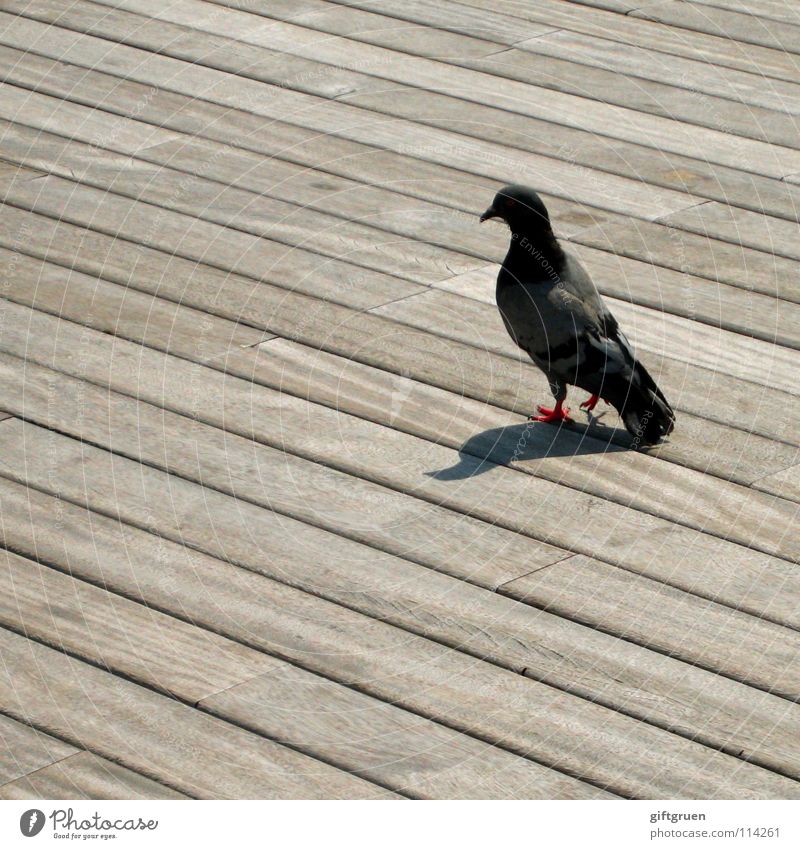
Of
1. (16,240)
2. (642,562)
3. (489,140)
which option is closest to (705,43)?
(489,140)

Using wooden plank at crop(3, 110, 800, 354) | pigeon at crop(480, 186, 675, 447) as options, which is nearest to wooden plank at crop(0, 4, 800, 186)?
wooden plank at crop(3, 110, 800, 354)

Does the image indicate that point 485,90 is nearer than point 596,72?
Yes

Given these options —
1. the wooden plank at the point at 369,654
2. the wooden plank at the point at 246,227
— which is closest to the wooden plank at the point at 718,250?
the wooden plank at the point at 246,227

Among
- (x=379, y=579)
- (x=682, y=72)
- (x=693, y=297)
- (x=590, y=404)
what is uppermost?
(x=682, y=72)

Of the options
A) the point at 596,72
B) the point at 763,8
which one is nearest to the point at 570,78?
the point at 596,72

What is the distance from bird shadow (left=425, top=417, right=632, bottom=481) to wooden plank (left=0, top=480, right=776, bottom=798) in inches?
25.3

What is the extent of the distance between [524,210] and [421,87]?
1.83 m

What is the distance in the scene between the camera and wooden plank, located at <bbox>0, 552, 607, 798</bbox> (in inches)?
112

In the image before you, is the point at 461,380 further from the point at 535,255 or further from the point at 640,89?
the point at 640,89

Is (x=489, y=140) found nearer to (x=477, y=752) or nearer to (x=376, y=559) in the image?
(x=376, y=559)

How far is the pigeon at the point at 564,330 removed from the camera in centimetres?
393

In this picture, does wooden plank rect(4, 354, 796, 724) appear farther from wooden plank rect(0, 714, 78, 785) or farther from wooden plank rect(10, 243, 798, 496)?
wooden plank rect(0, 714, 78, 785)

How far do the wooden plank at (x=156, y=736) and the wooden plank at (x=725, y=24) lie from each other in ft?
13.6

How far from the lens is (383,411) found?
4.04m
